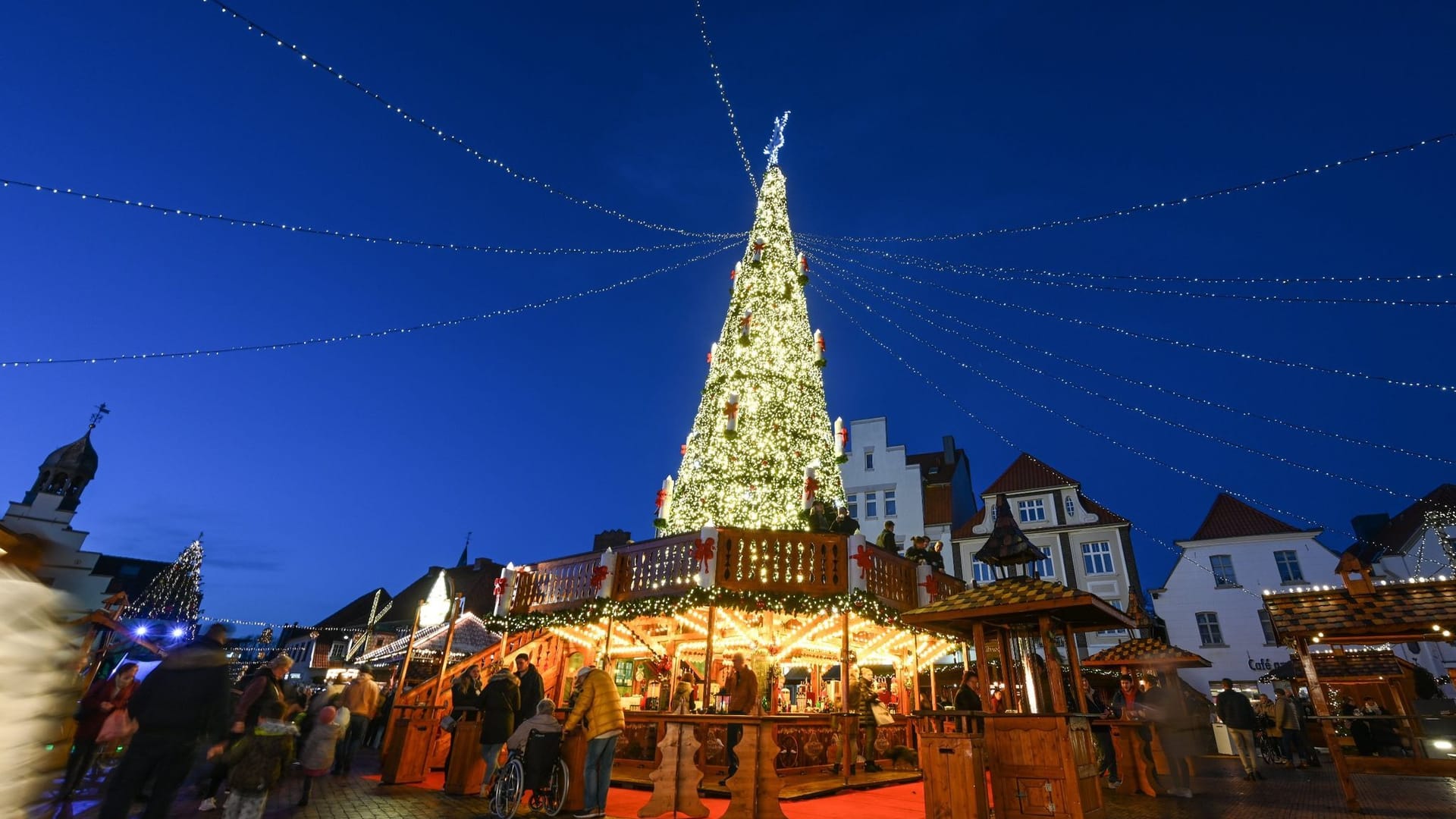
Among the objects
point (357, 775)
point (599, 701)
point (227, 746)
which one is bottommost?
point (357, 775)

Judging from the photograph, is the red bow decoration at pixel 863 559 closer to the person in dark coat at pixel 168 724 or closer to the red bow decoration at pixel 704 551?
the red bow decoration at pixel 704 551

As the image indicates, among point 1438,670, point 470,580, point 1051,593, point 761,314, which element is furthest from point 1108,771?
point 470,580

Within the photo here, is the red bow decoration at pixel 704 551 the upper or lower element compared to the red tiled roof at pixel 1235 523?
lower

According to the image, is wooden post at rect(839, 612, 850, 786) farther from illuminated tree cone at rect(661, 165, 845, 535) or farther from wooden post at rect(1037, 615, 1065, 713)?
wooden post at rect(1037, 615, 1065, 713)

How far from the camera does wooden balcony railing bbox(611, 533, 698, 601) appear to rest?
38.0 ft

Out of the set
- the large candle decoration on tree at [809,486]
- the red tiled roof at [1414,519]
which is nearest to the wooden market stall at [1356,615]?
the large candle decoration on tree at [809,486]

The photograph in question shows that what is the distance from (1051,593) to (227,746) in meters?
8.71

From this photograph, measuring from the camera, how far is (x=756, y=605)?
1123cm

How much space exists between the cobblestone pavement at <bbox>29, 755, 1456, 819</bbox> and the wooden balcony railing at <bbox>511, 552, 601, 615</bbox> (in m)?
3.89

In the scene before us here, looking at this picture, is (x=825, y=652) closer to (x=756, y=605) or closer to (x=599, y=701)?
(x=756, y=605)

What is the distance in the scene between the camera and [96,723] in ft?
23.4

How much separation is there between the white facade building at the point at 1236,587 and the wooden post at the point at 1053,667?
72.1ft

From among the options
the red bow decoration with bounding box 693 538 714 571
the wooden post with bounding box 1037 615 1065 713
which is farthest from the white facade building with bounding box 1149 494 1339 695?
the red bow decoration with bounding box 693 538 714 571

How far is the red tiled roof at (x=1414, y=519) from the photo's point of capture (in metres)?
23.6
